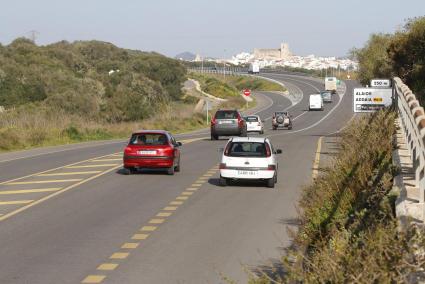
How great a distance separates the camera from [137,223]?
1535 centimetres

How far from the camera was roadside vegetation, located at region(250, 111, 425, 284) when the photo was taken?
6.85 metres

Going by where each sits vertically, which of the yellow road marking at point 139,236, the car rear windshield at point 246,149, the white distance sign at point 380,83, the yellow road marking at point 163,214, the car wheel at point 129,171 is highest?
the white distance sign at point 380,83

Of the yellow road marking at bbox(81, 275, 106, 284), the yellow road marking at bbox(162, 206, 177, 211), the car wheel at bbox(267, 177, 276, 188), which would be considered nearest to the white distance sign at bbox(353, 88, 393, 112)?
the car wheel at bbox(267, 177, 276, 188)

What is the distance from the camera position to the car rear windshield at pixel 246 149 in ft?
74.1

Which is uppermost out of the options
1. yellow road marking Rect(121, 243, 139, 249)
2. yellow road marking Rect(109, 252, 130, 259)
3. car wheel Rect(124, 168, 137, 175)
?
yellow road marking Rect(109, 252, 130, 259)

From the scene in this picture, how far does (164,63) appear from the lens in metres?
127

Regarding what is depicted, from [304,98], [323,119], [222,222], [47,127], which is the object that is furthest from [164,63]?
[222,222]

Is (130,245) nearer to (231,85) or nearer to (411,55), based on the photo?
(411,55)

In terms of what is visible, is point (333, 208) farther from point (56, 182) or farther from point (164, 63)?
point (164, 63)

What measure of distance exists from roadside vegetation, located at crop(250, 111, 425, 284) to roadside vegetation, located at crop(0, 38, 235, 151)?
90.8 feet

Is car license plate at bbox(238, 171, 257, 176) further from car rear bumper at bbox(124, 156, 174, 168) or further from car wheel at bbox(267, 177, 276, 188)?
car rear bumper at bbox(124, 156, 174, 168)

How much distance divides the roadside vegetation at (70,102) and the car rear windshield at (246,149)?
21615 millimetres

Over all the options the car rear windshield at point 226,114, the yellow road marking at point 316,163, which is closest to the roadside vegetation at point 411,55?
the yellow road marking at point 316,163

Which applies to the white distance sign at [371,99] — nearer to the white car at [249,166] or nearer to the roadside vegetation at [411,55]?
the roadside vegetation at [411,55]
